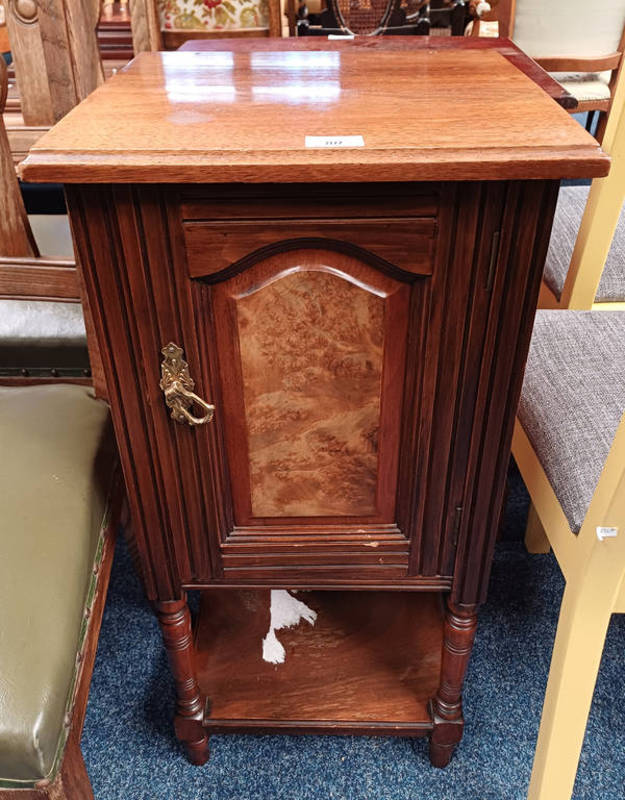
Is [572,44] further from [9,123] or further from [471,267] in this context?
[471,267]

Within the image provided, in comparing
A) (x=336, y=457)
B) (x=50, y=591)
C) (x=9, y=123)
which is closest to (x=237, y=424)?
(x=336, y=457)

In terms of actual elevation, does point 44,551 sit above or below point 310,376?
below

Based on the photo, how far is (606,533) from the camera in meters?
0.57

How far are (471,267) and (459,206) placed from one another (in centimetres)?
4

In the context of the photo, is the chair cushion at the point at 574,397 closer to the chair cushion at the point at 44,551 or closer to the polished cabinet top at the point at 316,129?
the polished cabinet top at the point at 316,129

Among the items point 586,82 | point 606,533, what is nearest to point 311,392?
point 606,533

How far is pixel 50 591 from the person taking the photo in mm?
569

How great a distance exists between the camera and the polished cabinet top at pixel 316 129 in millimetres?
421

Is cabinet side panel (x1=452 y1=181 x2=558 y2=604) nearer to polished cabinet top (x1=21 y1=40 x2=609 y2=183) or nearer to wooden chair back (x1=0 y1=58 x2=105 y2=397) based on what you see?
polished cabinet top (x1=21 y1=40 x2=609 y2=183)

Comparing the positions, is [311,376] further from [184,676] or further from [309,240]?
[184,676]

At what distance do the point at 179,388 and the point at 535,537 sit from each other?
0.71 m

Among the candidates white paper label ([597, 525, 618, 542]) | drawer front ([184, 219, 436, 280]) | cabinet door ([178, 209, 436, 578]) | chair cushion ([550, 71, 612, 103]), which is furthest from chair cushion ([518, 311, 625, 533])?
chair cushion ([550, 71, 612, 103])

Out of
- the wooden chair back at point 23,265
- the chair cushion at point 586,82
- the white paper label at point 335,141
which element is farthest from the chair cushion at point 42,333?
the chair cushion at point 586,82

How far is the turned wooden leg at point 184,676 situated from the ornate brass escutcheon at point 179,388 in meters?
0.22
